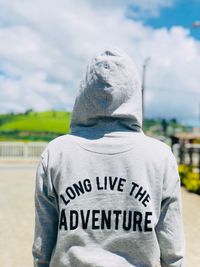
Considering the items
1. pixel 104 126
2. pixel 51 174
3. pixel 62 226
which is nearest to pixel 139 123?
pixel 104 126

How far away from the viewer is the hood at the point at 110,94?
157 cm

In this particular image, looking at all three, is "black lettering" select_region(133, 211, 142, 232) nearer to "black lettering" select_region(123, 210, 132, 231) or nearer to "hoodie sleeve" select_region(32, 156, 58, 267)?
"black lettering" select_region(123, 210, 132, 231)

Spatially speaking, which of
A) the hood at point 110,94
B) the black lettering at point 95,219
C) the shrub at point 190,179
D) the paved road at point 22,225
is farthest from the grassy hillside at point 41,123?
the black lettering at point 95,219

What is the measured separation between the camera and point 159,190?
59.9 inches

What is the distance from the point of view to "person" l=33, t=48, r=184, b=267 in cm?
149

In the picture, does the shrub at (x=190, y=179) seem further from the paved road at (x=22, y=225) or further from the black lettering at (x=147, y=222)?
the black lettering at (x=147, y=222)

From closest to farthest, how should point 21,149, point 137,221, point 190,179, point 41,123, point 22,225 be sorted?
point 137,221 → point 22,225 → point 190,179 → point 21,149 → point 41,123

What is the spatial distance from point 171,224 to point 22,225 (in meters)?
5.92

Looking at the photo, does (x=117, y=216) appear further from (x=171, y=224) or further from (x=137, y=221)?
(x=171, y=224)

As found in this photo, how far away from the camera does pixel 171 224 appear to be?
1541 mm

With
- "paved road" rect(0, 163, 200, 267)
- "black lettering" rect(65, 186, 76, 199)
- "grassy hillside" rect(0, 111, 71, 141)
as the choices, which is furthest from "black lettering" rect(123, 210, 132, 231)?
"grassy hillside" rect(0, 111, 71, 141)

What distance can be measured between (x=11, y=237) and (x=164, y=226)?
513 cm

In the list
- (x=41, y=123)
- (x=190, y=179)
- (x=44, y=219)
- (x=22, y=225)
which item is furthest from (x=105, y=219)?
(x=41, y=123)

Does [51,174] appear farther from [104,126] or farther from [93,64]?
[93,64]
